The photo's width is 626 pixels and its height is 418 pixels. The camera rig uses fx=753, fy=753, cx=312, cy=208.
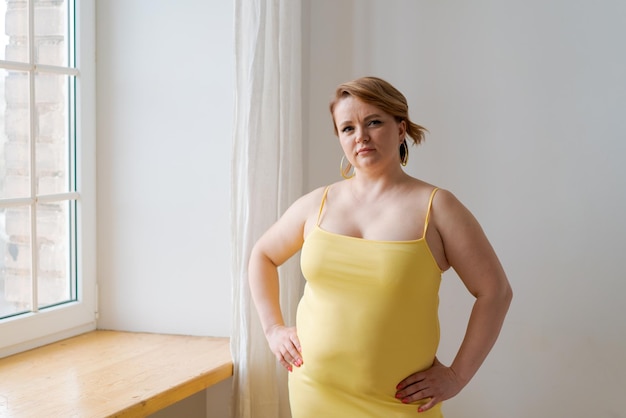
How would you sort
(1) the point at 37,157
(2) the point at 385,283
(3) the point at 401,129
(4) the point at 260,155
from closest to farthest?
(2) the point at 385,283 < (3) the point at 401,129 < (4) the point at 260,155 < (1) the point at 37,157

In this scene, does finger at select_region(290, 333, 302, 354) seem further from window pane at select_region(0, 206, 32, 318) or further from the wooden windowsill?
window pane at select_region(0, 206, 32, 318)

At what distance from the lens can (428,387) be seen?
183 centimetres

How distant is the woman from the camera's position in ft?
5.93

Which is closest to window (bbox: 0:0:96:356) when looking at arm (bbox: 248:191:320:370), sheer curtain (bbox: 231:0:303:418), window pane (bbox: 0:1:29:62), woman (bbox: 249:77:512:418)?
window pane (bbox: 0:1:29:62)

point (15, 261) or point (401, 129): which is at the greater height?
point (401, 129)

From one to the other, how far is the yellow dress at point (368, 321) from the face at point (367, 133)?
0.17 meters

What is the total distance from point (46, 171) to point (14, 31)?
0.47 m

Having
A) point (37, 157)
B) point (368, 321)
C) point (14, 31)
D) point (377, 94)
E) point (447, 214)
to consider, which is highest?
point (14, 31)

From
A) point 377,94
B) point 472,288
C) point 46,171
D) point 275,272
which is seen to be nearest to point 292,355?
point 275,272

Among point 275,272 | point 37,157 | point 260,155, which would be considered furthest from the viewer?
point 37,157

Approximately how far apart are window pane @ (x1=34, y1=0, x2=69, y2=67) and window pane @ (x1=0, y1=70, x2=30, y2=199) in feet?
0.42

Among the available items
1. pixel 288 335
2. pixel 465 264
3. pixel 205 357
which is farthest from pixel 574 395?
pixel 205 357

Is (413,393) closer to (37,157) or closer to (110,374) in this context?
(110,374)

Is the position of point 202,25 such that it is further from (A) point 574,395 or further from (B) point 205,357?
(A) point 574,395
